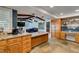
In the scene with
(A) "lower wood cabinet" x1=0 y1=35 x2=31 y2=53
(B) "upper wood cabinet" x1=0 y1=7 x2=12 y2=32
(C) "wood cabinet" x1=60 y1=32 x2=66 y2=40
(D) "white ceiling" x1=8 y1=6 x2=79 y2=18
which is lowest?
(A) "lower wood cabinet" x1=0 y1=35 x2=31 y2=53

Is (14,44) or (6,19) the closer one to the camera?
(6,19)

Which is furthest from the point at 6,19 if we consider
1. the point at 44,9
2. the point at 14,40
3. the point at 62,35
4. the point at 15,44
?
the point at 62,35

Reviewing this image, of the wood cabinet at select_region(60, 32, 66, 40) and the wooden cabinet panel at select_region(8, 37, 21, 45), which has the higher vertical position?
the wood cabinet at select_region(60, 32, 66, 40)

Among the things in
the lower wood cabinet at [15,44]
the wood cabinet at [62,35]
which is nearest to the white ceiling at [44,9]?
the wood cabinet at [62,35]

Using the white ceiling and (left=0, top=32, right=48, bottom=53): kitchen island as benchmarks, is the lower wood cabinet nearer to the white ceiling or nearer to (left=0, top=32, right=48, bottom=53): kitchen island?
(left=0, top=32, right=48, bottom=53): kitchen island

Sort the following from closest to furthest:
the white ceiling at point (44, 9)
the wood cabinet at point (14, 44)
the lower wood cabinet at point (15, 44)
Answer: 1. the white ceiling at point (44, 9)
2. the lower wood cabinet at point (15, 44)
3. the wood cabinet at point (14, 44)

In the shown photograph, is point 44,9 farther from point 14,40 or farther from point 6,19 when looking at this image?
point 14,40

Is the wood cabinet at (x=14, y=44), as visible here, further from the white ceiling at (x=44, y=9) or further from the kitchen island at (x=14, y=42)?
the white ceiling at (x=44, y=9)

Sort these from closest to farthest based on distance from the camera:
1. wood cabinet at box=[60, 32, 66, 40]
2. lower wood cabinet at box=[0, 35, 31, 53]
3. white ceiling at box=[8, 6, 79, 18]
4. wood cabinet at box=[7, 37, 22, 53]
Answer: white ceiling at box=[8, 6, 79, 18] < lower wood cabinet at box=[0, 35, 31, 53] < wood cabinet at box=[7, 37, 22, 53] < wood cabinet at box=[60, 32, 66, 40]

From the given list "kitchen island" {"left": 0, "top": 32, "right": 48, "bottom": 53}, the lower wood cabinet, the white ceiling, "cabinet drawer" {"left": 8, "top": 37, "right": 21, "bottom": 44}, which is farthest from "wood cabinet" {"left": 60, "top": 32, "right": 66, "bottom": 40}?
"cabinet drawer" {"left": 8, "top": 37, "right": 21, "bottom": 44}

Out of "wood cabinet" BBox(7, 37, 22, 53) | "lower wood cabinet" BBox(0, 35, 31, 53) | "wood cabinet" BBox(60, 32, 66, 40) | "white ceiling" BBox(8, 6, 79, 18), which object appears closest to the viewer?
"white ceiling" BBox(8, 6, 79, 18)
